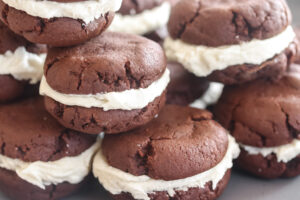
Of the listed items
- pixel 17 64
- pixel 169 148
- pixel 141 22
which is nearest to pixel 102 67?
pixel 169 148

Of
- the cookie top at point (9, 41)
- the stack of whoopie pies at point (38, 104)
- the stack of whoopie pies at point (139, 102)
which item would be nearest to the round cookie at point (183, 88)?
the stack of whoopie pies at point (139, 102)

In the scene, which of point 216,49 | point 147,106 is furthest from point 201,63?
point 147,106

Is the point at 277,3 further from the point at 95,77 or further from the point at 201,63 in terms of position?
the point at 95,77

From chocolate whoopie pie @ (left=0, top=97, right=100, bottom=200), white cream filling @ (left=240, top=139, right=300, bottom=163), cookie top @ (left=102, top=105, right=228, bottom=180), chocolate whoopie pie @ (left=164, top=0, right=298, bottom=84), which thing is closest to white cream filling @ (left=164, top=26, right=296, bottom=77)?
chocolate whoopie pie @ (left=164, top=0, right=298, bottom=84)

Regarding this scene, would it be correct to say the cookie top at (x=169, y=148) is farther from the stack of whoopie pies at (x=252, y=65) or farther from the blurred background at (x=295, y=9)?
the blurred background at (x=295, y=9)

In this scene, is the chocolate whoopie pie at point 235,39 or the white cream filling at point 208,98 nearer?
the chocolate whoopie pie at point 235,39

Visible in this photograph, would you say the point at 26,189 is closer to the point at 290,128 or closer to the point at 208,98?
the point at 208,98
